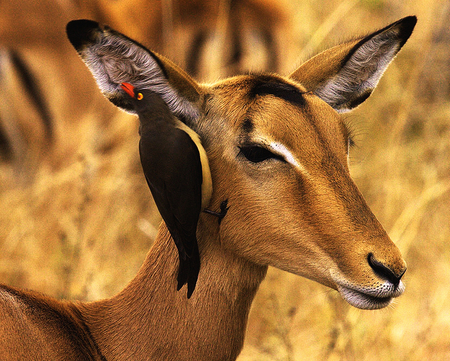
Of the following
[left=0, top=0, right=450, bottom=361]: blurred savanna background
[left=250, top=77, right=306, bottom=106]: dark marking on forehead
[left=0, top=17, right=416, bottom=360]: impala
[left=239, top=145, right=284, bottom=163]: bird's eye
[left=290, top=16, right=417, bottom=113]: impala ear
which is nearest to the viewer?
[left=0, top=17, right=416, bottom=360]: impala

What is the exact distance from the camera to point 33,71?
751cm

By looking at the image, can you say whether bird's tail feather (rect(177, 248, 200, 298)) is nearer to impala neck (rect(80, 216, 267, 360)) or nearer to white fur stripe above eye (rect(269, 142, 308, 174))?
impala neck (rect(80, 216, 267, 360))

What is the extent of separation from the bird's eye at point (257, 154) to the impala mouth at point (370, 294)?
62cm

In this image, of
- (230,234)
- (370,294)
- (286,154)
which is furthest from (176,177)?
(370,294)

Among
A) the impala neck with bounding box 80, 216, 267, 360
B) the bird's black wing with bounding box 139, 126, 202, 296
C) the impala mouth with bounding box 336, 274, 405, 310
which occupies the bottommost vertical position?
the impala neck with bounding box 80, 216, 267, 360

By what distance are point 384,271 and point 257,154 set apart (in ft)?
2.42

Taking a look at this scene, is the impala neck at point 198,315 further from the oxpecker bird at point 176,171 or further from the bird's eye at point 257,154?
the bird's eye at point 257,154

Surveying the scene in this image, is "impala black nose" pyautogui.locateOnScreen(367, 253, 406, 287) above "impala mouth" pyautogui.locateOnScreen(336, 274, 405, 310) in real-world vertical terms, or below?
above

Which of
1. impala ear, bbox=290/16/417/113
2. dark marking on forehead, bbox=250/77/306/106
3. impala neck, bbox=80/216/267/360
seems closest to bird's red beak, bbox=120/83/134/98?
dark marking on forehead, bbox=250/77/306/106

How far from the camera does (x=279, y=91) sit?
2.89 metres

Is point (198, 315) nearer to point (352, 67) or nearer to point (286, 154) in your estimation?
point (286, 154)

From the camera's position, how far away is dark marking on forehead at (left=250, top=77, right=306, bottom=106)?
2.86 metres

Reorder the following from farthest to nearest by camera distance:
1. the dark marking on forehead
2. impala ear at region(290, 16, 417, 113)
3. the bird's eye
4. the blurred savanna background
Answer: the blurred savanna background
impala ear at region(290, 16, 417, 113)
the dark marking on forehead
the bird's eye

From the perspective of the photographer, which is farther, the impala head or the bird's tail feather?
the bird's tail feather
